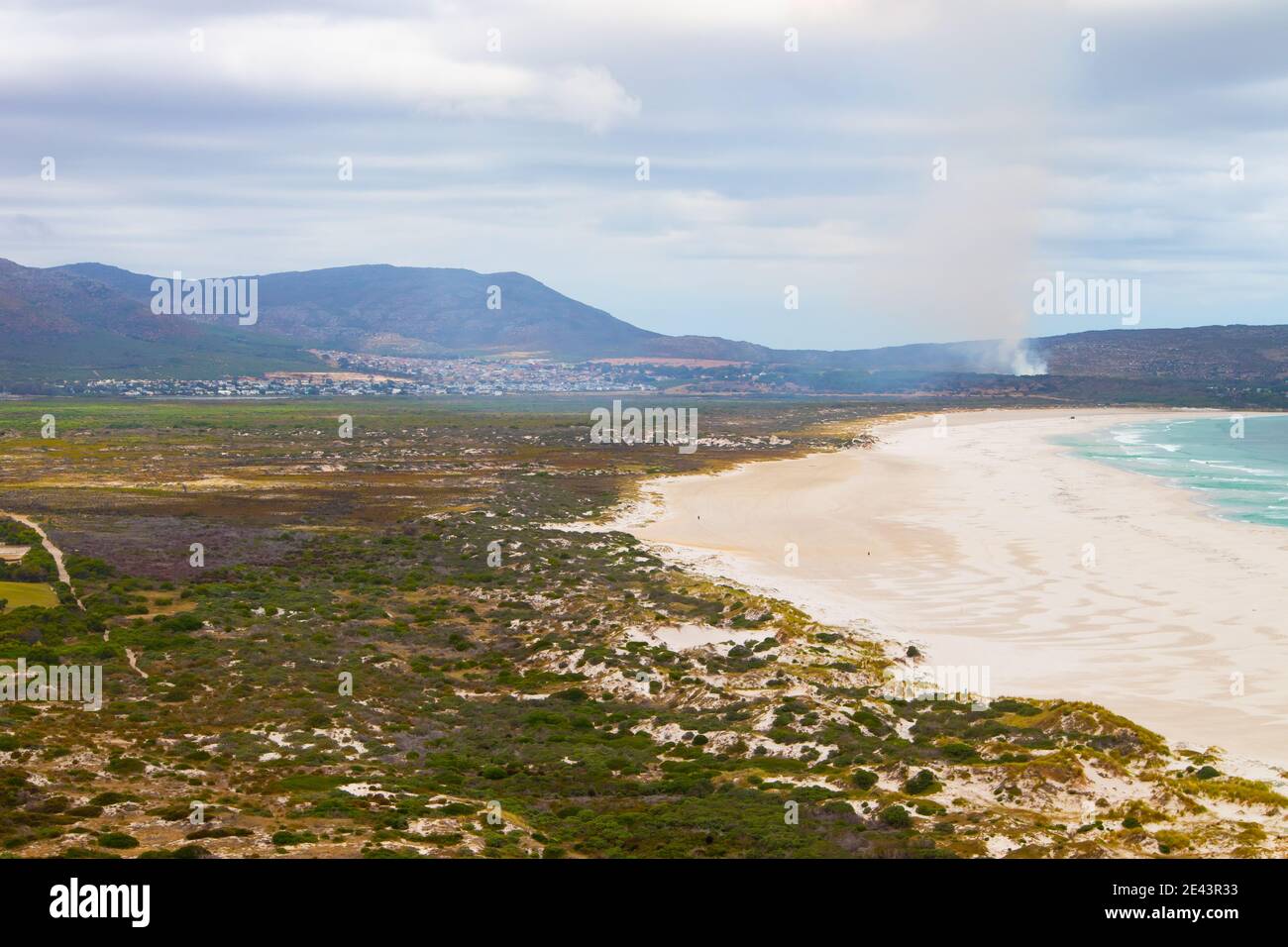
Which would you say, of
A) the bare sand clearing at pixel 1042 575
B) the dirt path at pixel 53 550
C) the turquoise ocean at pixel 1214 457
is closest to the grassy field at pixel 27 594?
the dirt path at pixel 53 550

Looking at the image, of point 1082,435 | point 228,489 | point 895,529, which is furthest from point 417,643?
point 1082,435

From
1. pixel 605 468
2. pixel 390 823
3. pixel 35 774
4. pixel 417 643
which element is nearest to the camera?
pixel 390 823

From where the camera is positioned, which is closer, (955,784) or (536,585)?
(955,784)

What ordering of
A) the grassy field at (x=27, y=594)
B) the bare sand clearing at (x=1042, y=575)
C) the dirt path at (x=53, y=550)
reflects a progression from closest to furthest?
the bare sand clearing at (x=1042, y=575), the grassy field at (x=27, y=594), the dirt path at (x=53, y=550)

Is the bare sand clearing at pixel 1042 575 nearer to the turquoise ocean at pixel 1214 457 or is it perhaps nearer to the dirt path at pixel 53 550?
the turquoise ocean at pixel 1214 457

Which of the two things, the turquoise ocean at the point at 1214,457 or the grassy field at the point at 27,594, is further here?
the turquoise ocean at the point at 1214,457
